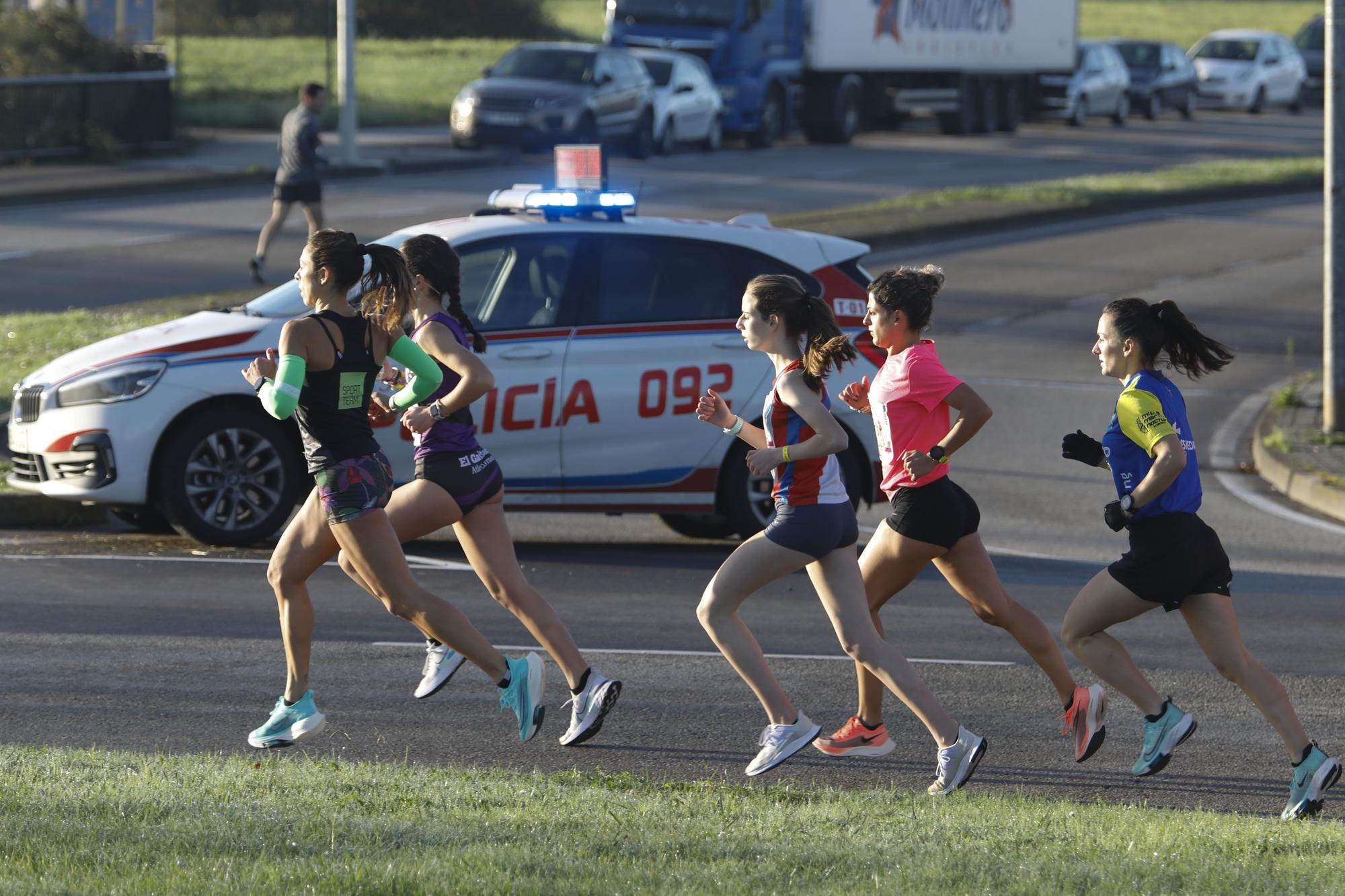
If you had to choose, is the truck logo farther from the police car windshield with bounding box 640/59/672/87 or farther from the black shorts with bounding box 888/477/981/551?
the black shorts with bounding box 888/477/981/551

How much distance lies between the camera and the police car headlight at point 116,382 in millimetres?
9336

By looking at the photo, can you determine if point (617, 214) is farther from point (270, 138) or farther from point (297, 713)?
point (270, 138)

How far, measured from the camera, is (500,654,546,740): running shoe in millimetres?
6340

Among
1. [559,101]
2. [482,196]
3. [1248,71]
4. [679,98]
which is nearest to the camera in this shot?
[482,196]

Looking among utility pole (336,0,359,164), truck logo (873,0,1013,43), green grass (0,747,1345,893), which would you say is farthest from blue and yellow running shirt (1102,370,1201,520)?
truck logo (873,0,1013,43)

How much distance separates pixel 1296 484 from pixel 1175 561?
7.09 m

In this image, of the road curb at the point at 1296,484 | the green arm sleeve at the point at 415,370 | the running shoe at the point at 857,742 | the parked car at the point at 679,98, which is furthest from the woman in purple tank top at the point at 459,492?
the parked car at the point at 679,98

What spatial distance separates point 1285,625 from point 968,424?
10.8ft

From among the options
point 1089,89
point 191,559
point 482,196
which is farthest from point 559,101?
point 191,559

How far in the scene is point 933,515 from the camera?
6.20m

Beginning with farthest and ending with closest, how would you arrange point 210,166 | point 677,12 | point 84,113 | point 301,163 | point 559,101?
1. point 677,12
2. point 559,101
3. point 84,113
4. point 210,166
5. point 301,163

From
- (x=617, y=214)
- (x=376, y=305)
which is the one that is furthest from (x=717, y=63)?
(x=376, y=305)

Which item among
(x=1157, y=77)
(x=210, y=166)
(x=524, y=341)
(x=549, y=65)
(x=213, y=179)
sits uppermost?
(x=1157, y=77)

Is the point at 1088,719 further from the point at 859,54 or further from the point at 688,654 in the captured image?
the point at 859,54
